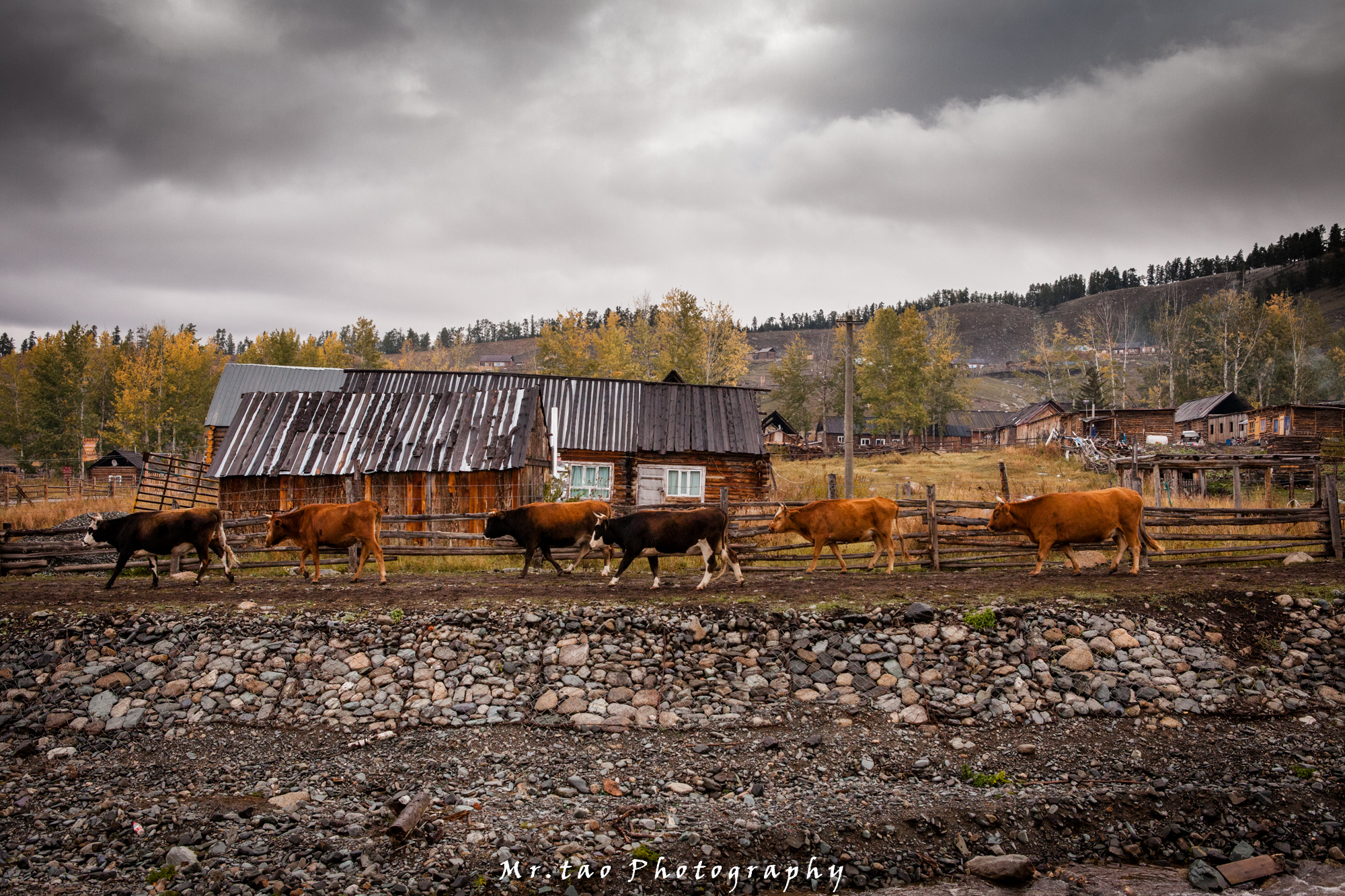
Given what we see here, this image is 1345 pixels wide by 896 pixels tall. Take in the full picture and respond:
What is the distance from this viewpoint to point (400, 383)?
28812 mm

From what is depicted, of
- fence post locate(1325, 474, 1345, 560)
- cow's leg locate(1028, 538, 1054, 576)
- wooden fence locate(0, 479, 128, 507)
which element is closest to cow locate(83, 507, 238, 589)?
cow's leg locate(1028, 538, 1054, 576)

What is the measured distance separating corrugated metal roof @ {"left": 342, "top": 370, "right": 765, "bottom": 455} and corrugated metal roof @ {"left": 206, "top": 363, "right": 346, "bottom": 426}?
5.98 meters

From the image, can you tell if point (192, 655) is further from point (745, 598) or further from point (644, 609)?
point (745, 598)

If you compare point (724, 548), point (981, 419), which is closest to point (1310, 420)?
point (724, 548)

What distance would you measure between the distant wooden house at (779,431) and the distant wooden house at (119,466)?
48.1 m

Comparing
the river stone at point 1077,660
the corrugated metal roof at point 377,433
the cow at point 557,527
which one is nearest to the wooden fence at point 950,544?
the cow at point 557,527

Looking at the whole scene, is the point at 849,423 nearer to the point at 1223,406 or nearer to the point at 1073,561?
the point at 1073,561

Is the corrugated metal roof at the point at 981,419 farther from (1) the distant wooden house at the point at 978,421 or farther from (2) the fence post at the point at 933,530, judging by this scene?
(2) the fence post at the point at 933,530

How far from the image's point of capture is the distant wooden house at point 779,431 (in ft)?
211

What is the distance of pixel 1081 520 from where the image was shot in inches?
469

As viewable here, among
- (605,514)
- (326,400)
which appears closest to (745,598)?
(605,514)

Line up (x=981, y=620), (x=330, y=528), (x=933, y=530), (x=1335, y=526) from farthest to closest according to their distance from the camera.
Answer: (x=933, y=530)
(x=1335, y=526)
(x=330, y=528)
(x=981, y=620)

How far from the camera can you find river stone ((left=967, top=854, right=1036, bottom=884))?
6090 mm

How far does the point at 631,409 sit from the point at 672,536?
15597 millimetres
